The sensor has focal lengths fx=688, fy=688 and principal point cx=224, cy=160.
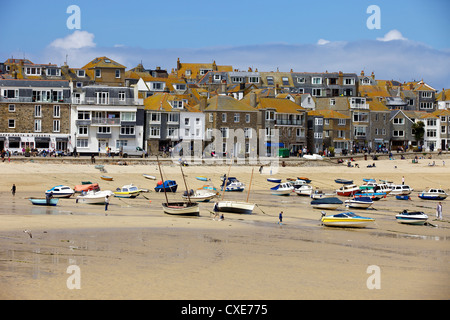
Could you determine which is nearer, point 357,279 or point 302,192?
point 357,279

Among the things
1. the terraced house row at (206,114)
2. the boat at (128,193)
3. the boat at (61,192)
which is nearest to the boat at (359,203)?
the boat at (128,193)

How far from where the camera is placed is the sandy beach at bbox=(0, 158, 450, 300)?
23.2 m

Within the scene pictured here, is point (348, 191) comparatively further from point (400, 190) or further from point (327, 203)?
point (327, 203)

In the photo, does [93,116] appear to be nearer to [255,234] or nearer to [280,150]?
[280,150]

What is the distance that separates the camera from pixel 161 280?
24.3 meters

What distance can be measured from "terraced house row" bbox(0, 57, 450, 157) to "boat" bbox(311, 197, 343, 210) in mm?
36267

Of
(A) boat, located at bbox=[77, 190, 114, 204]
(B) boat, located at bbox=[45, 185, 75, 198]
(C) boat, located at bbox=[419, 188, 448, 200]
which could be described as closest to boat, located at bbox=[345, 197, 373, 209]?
(C) boat, located at bbox=[419, 188, 448, 200]

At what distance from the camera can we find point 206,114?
88.1 meters

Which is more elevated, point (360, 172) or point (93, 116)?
point (93, 116)

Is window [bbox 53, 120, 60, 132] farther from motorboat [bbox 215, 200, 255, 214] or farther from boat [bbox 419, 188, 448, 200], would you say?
boat [bbox 419, 188, 448, 200]

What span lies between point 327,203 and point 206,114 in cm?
4125

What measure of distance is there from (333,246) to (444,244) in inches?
239
